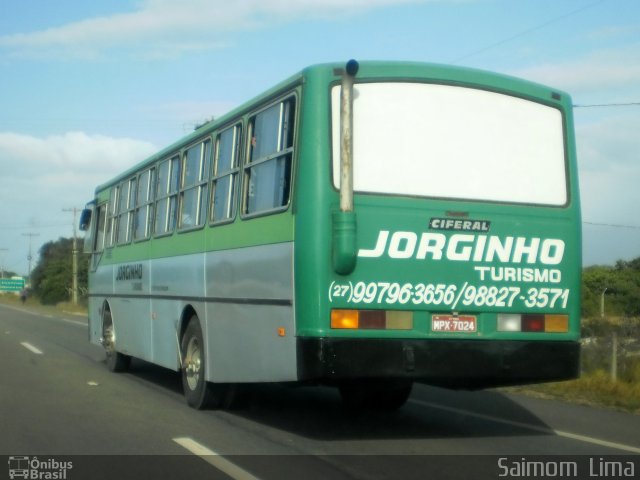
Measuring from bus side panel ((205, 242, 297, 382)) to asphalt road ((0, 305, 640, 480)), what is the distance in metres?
→ 0.70

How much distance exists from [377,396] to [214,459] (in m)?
3.47

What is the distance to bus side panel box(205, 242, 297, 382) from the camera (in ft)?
28.3

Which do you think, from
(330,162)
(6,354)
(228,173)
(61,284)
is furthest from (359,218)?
(61,284)

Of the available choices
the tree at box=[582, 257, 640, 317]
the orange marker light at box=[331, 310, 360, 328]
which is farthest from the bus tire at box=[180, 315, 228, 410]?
the tree at box=[582, 257, 640, 317]

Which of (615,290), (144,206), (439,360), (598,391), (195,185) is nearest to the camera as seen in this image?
(439,360)

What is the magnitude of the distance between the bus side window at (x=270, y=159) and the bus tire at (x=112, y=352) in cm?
694

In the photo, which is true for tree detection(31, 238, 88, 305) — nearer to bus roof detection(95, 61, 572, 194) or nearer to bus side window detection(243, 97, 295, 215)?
bus side window detection(243, 97, 295, 215)

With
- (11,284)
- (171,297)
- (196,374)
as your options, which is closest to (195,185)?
(171,297)

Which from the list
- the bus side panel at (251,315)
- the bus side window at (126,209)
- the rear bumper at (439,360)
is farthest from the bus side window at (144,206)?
the rear bumper at (439,360)

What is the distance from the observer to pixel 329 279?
822 centimetres

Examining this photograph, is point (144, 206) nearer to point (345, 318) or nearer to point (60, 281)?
point (345, 318)

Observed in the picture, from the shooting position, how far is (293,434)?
380 inches

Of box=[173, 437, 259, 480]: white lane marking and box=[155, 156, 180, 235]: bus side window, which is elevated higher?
box=[155, 156, 180, 235]: bus side window

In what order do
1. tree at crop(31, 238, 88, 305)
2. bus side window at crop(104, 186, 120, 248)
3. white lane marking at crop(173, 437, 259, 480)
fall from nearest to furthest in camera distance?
white lane marking at crop(173, 437, 259, 480) < bus side window at crop(104, 186, 120, 248) < tree at crop(31, 238, 88, 305)
